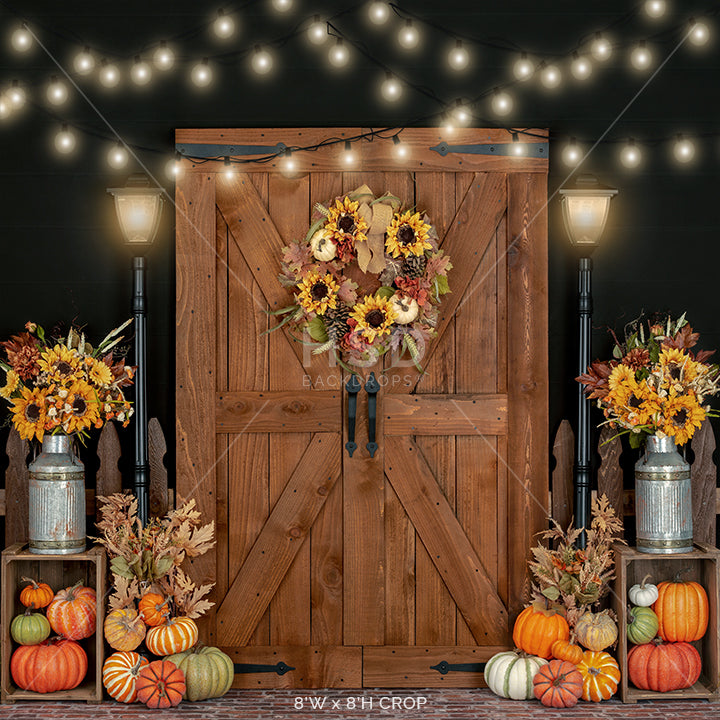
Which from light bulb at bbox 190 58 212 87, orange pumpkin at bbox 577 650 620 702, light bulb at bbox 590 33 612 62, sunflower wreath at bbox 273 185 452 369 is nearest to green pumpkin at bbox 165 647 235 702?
sunflower wreath at bbox 273 185 452 369

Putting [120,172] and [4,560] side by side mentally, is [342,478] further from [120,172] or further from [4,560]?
[120,172]

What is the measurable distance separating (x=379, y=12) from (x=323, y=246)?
1218mm

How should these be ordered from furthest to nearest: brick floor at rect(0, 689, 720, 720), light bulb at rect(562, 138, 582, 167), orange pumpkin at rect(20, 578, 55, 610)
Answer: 1. light bulb at rect(562, 138, 582, 167)
2. orange pumpkin at rect(20, 578, 55, 610)
3. brick floor at rect(0, 689, 720, 720)

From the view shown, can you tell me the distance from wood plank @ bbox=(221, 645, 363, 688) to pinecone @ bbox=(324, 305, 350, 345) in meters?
1.51

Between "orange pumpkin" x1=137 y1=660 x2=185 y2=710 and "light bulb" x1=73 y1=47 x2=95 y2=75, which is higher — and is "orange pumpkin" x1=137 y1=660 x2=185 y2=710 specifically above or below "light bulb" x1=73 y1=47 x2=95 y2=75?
below

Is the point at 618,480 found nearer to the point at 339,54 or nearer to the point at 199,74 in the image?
the point at 339,54

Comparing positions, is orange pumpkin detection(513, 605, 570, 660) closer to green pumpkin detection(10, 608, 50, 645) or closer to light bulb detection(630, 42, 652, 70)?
green pumpkin detection(10, 608, 50, 645)

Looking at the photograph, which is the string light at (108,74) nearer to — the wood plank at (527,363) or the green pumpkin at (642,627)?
the wood plank at (527,363)

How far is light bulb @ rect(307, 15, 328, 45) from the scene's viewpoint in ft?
12.5

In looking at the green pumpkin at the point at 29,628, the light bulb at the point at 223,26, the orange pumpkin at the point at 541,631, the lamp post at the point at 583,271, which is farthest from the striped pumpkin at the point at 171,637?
the light bulb at the point at 223,26

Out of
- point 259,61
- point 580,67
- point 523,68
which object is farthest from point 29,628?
point 580,67

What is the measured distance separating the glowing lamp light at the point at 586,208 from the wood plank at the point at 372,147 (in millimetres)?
322

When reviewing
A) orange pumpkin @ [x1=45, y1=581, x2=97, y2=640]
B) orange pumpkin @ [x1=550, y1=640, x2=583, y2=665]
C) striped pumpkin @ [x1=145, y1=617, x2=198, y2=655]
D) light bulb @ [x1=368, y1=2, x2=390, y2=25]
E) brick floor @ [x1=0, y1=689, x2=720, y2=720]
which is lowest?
brick floor @ [x1=0, y1=689, x2=720, y2=720]

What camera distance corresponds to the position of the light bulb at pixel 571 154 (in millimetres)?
3850
